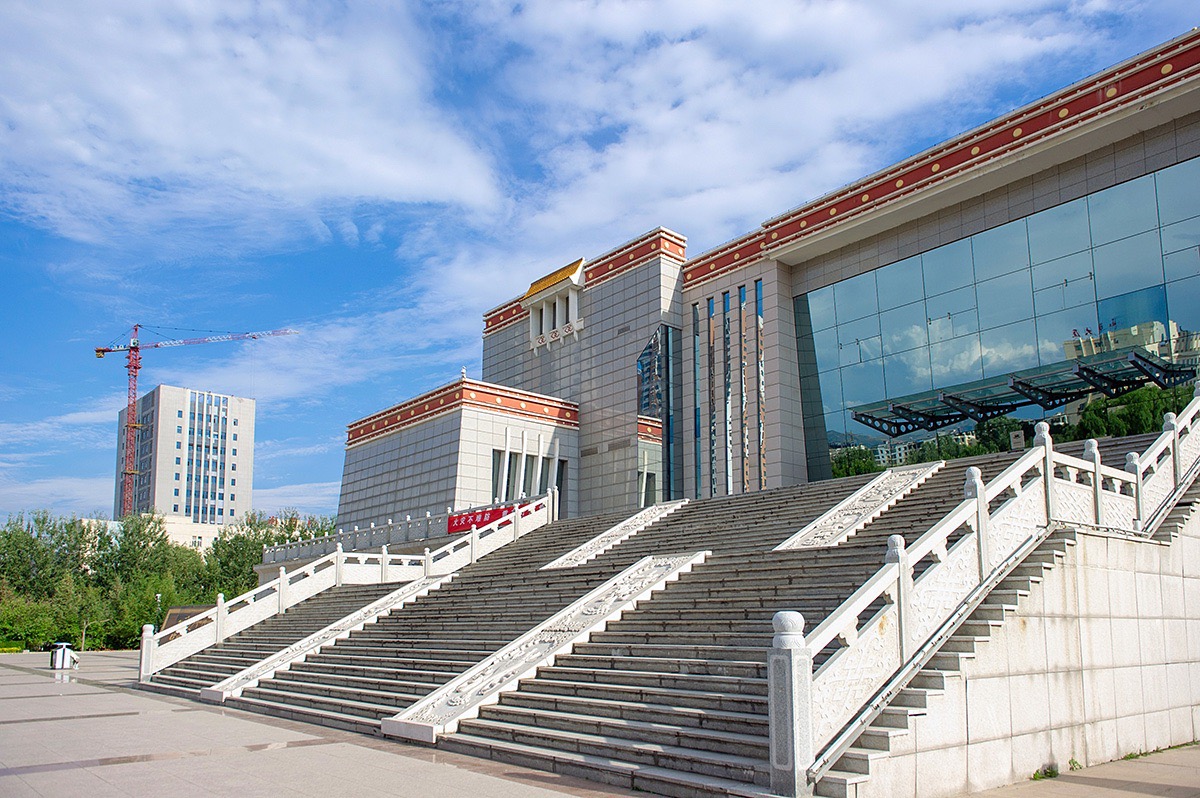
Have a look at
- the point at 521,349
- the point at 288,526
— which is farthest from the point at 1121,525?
the point at 288,526

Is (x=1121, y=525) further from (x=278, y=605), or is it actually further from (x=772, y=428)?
(x=278, y=605)

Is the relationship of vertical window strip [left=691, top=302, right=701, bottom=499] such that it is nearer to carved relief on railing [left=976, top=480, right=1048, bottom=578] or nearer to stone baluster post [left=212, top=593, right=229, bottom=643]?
stone baluster post [left=212, top=593, right=229, bottom=643]

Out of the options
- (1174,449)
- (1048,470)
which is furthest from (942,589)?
(1174,449)

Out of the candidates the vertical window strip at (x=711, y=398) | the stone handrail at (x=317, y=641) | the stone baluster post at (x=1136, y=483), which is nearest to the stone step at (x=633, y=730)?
the stone baluster post at (x=1136, y=483)

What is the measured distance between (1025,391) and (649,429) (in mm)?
12913

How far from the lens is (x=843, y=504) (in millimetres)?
15750

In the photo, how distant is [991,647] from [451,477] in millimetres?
24482

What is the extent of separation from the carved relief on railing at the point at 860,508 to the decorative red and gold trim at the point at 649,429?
14074 mm

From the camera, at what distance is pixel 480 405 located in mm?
32156

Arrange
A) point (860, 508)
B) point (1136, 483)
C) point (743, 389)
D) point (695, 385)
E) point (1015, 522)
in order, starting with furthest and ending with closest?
1. point (695, 385)
2. point (743, 389)
3. point (860, 508)
4. point (1136, 483)
5. point (1015, 522)

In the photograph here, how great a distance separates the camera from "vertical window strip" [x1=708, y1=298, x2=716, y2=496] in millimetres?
29641

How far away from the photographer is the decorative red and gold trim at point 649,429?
3166 centimetres

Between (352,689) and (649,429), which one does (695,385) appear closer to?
(649,429)

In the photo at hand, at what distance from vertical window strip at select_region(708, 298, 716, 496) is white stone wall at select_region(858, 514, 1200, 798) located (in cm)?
1808
